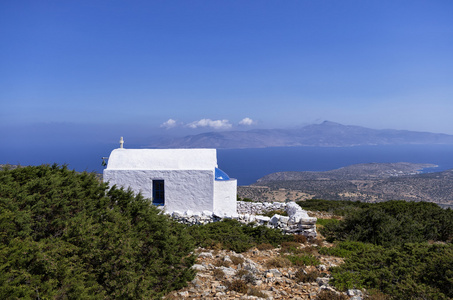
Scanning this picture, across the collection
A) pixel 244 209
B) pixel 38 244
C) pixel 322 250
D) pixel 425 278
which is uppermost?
pixel 38 244

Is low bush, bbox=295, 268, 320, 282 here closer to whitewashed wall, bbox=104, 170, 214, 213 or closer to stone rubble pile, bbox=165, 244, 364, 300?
stone rubble pile, bbox=165, 244, 364, 300

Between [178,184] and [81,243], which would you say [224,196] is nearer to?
[178,184]

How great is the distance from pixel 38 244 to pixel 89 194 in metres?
2.68

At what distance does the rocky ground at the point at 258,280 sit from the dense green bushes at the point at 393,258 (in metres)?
0.49

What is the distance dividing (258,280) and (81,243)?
13.1 feet

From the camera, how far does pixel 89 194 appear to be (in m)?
6.87

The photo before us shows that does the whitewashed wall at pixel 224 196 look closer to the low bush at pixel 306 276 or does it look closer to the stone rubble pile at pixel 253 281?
the stone rubble pile at pixel 253 281

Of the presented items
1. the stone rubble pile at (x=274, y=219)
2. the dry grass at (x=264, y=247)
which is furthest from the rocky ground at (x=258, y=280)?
the stone rubble pile at (x=274, y=219)

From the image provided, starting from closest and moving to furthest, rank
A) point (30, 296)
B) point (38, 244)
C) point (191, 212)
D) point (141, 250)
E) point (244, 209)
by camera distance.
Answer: point (30, 296), point (38, 244), point (141, 250), point (191, 212), point (244, 209)

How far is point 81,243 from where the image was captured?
4.85m

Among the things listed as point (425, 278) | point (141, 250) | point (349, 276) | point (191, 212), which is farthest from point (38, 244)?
point (191, 212)

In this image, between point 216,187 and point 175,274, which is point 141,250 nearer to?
point 175,274

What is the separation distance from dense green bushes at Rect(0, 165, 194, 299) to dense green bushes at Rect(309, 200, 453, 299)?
12.8ft

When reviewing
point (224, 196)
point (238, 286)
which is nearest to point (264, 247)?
point (238, 286)
